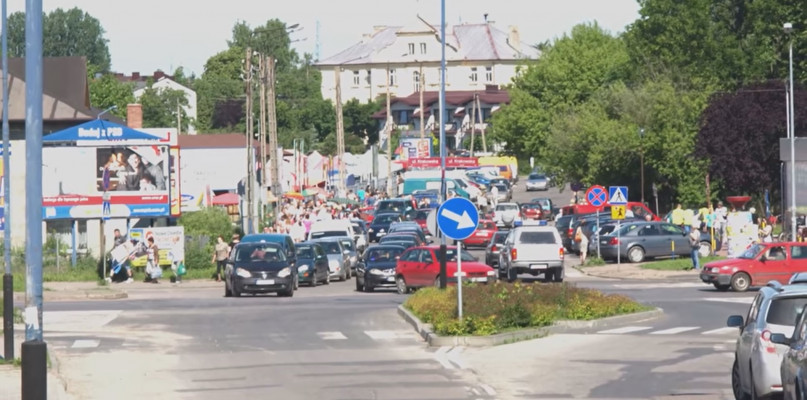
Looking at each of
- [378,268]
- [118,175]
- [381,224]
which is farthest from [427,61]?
[378,268]

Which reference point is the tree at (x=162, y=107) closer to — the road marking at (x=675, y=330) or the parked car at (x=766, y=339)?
the road marking at (x=675, y=330)

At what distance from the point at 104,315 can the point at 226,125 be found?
123m

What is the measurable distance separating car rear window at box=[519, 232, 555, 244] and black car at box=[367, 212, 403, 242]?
23011mm

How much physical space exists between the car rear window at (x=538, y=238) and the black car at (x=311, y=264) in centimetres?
664

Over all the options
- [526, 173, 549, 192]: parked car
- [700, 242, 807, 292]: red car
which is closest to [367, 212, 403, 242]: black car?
[700, 242, 807, 292]: red car

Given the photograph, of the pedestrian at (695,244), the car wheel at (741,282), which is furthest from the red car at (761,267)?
the pedestrian at (695,244)

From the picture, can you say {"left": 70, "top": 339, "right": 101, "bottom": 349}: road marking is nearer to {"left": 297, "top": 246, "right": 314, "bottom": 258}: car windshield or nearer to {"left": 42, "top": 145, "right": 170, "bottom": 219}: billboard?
{"left": 297, "top": 246, "right": 314, "bottom": 258}: car windshield

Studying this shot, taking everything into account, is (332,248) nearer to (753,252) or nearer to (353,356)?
(753,252)

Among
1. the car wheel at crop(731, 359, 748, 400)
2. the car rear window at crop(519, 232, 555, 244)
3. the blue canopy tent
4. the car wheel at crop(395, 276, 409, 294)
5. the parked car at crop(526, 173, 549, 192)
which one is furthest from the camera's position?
the parked car at crop(526, 173, 549, 192)

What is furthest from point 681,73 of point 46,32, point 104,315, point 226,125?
point 46,32

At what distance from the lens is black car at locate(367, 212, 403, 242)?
2657 inches

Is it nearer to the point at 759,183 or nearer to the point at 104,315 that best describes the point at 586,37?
the point at 759,183

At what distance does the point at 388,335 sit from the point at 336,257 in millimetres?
21922

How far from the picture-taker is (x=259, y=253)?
1585 inches
